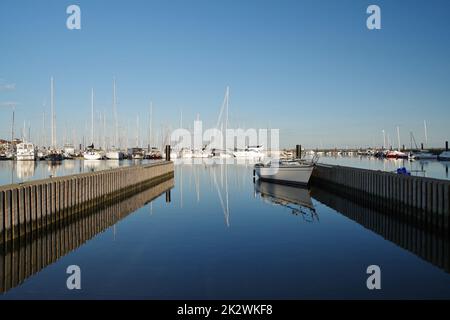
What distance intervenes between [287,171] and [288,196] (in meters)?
7.89

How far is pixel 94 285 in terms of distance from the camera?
1101 centimetres

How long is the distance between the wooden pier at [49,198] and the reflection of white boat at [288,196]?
11390 mm

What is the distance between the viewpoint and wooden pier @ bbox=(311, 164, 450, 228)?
17.3m

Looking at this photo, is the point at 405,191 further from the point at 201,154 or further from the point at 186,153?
the point at 201,154

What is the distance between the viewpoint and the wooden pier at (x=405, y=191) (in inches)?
681

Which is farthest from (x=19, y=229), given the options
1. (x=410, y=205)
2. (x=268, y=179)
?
(x=268, y=179)

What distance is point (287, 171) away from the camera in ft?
134

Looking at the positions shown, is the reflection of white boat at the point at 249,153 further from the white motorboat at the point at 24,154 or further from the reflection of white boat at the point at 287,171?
the reflection of white boat at the point at 287,171

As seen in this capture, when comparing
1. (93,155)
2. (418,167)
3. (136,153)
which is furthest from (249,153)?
(418,167)

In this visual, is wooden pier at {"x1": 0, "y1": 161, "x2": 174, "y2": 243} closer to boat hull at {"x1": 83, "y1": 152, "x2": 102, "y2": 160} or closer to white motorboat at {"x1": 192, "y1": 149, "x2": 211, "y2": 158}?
boat hull at {"x1": 83, "y1": 152, "x2": 102, "y2": 160}

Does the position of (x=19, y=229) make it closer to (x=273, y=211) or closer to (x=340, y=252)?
(x=340, y=252)

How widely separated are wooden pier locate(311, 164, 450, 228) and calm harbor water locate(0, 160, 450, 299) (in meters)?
0.89

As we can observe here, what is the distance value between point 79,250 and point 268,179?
30.5m

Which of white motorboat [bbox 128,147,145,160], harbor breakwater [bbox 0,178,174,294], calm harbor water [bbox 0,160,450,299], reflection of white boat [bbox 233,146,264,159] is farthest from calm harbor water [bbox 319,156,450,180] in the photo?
white motorboat [bbox 128,147,145,160]
